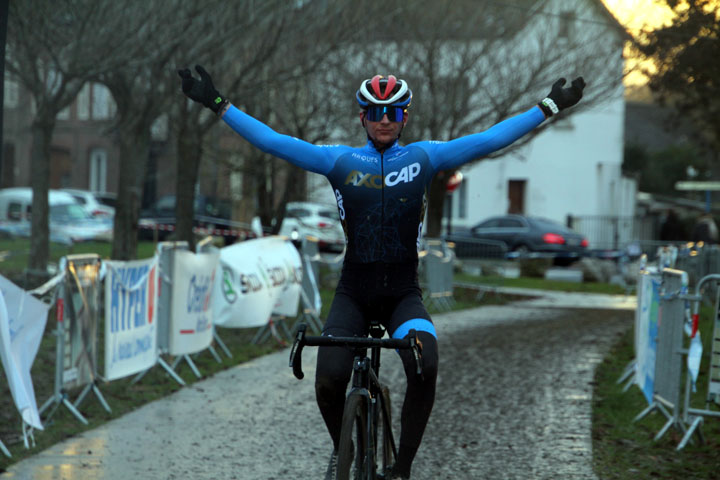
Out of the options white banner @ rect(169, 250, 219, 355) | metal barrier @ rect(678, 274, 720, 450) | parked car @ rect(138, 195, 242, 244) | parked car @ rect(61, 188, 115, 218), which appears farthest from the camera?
parked car @ rect(61, 188, 115, 218)

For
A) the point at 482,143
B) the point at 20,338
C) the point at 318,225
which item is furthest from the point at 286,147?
the point at 318,225

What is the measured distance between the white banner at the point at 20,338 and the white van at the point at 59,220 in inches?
581

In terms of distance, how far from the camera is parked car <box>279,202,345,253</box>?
89.3 feet

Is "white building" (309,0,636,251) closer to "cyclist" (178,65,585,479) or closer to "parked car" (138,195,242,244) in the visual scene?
"parked car" (138,195,242,244)

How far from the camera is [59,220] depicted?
2833cm

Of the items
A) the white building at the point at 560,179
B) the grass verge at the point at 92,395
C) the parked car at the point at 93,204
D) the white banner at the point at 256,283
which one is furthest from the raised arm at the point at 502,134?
the white building at the point at 560,179

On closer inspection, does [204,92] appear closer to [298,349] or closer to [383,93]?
[383,93]

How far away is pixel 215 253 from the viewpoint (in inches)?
433

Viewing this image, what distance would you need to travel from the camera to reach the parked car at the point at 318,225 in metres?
27.2

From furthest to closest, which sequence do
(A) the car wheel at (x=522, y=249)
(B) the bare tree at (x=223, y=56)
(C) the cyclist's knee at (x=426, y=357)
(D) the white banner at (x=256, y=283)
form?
(A) the car wheel at (x=522, y=249) → (B) the bare tree at (x=223, y=56) → (D) the white banner at (x=256, y=283) → (C) the cyclist's knee at (x=426, y=357)

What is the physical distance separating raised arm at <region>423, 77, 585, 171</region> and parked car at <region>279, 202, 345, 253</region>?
20075 mm

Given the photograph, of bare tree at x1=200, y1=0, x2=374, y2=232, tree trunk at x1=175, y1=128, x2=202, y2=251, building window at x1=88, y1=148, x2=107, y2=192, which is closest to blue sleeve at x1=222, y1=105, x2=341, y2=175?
bare tree at x1=200, y1=0, x2=374, y2=232

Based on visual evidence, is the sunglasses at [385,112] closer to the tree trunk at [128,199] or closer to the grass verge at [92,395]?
the grass verge at [92,395]

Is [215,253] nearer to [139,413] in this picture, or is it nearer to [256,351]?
[256,351]
